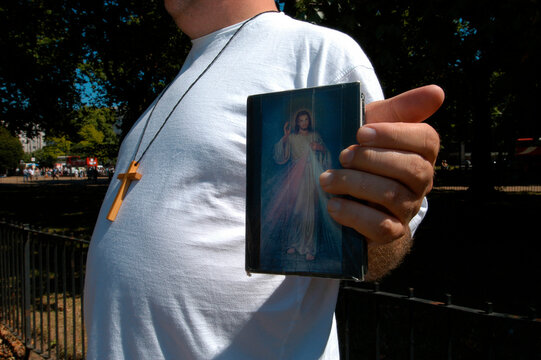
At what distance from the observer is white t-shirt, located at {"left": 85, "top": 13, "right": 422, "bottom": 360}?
3.14 ft

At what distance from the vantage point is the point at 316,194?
78 centimetres

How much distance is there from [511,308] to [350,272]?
5.52 metres

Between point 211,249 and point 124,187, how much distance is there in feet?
1.17

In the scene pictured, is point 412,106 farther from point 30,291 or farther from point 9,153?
point 9,153

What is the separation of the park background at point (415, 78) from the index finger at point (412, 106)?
1833 millimetres

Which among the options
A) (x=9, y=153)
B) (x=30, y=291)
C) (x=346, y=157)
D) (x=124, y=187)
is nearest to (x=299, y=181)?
(x=346, y=157)

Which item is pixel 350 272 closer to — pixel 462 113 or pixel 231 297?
pixel 231 297

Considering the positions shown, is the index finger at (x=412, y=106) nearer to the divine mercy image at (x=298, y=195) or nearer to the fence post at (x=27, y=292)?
the divine mercy image at (x=298, y=195)

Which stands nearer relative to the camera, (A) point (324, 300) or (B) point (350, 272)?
(B) point (350, 272)

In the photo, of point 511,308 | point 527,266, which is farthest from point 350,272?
point 527,266

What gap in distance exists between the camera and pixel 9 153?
74625 millimetres

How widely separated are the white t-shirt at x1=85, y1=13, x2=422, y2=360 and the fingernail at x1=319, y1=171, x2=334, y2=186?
12.1 inches

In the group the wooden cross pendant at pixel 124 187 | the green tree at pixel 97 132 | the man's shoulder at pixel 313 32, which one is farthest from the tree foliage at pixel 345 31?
the wooden cross pendant at pixel 124 187

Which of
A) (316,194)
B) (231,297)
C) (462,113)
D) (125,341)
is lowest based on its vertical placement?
(125,341)
